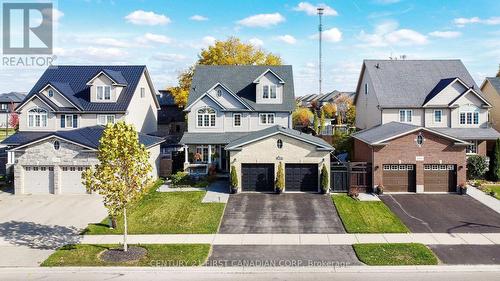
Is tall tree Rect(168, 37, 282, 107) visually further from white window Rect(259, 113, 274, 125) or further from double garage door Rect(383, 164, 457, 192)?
double garage door Rect(383, 164, 457, 192)

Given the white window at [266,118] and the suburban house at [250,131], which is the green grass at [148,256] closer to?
the suburban house at [250,131]

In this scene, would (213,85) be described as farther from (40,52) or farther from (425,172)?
(425,172)

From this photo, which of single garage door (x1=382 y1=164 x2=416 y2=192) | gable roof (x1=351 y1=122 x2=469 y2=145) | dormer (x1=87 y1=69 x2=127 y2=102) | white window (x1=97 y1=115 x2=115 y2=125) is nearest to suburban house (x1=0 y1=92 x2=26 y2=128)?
dormer (x1=87 y1=69 x2=127 y2=102)

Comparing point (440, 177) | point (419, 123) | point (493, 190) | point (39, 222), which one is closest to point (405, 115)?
point (419, 123)

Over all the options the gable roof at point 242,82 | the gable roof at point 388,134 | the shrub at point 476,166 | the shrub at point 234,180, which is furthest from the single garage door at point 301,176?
the shrub at point 476,166

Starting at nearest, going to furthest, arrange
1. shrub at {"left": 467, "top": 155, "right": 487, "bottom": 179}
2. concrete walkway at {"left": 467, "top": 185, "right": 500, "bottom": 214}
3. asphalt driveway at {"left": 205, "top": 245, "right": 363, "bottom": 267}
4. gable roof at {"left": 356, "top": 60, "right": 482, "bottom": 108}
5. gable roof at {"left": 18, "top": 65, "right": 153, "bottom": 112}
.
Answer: asphalt driveway at {"left": 205, "top": 245, "right": 363, "bottom": 267}
concrete walkway at {"left": 467, "top": 185, "right": 500, "bottom": 214}
shrub at {"left": 467, "top": 155, "right": 487, "bottom": 179}
gable roof at {"left": 18, "top": 65, "right": 153, "bottom": 112}
gable roof at {"left": 356, "top": 60, "right": 482, "bottom": 108}
